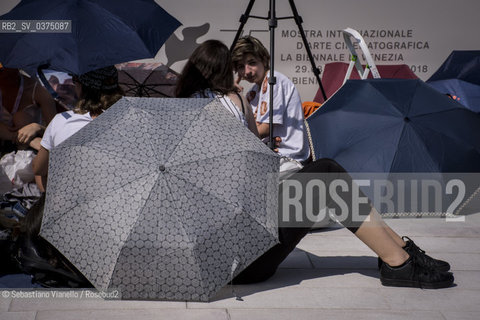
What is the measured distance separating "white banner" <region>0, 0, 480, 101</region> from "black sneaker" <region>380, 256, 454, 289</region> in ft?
14.2

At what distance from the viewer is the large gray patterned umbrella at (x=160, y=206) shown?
3213 mm

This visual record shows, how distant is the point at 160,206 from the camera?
127 inches

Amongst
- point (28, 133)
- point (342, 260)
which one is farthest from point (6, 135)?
point (342, 260)

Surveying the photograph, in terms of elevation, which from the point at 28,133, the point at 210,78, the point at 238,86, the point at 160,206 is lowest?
the point at 28,133

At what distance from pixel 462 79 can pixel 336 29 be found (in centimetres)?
161

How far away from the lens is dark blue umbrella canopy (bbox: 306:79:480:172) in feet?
17.4

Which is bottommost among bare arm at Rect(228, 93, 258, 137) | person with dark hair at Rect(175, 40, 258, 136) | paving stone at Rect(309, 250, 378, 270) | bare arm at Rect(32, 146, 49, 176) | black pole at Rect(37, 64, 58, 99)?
paving stone at Rect(309, 250, 378, 270)

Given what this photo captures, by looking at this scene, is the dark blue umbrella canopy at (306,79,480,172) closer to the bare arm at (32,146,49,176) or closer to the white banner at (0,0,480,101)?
the bare arm at (32,146,49,176)

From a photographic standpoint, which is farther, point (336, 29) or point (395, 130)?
point (336, 29)

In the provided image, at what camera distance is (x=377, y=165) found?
525 centimetres

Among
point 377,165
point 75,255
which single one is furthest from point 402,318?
point 377,165

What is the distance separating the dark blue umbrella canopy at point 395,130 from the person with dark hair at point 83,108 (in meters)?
1.56

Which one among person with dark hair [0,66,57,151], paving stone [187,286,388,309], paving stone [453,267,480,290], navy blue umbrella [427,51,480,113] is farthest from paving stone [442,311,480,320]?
navy blue umbrella [427,51,480,113]

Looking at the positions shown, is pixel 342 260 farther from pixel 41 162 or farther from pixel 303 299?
pixel 41 162
